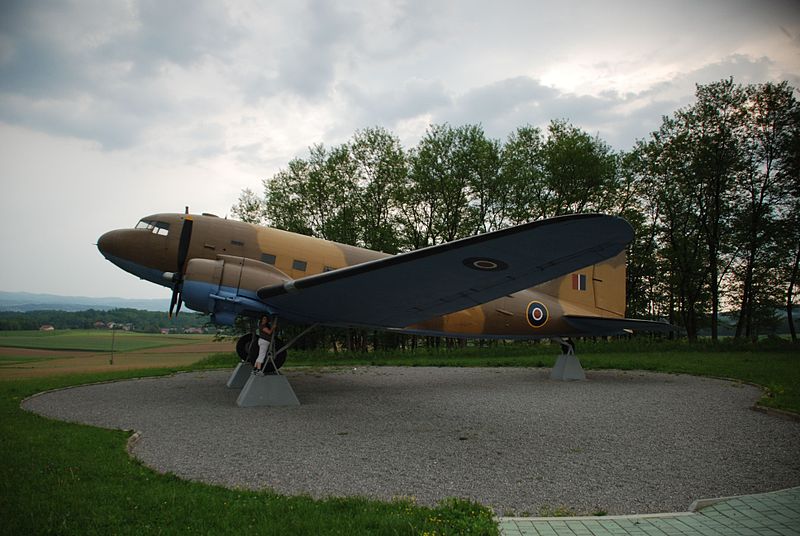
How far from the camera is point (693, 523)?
334 cm

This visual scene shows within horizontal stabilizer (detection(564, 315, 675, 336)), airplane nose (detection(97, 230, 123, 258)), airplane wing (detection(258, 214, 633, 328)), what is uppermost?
airplane nose (detection(97, 230, 123, 258))

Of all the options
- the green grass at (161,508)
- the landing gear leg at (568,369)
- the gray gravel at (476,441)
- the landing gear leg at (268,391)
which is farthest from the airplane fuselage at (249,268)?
the green grass at (161,508)

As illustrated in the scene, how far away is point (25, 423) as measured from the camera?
6824 mm

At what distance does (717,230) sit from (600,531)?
31.8 metres

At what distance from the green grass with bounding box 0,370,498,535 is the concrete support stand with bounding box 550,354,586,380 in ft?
35.1

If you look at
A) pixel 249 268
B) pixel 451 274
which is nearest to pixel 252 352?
pixel 249 268

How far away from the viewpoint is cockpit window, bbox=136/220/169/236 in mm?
10727

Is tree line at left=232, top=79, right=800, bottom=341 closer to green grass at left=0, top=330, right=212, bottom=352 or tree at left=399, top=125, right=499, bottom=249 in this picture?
tree at left=399, top=125, right=499, bottom=249

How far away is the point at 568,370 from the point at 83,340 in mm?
13283

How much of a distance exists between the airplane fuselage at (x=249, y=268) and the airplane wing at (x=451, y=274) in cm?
81

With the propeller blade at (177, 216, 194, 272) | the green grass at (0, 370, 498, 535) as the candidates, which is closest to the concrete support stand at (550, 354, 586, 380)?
the green grass at (0, 370, 498, 535)

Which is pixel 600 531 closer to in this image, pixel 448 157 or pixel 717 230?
pixel 448 157

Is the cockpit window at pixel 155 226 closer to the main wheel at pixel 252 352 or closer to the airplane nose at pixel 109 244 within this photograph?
the airplane nose at pixel 109 244

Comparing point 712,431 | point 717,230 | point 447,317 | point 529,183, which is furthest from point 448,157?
point 712,431
